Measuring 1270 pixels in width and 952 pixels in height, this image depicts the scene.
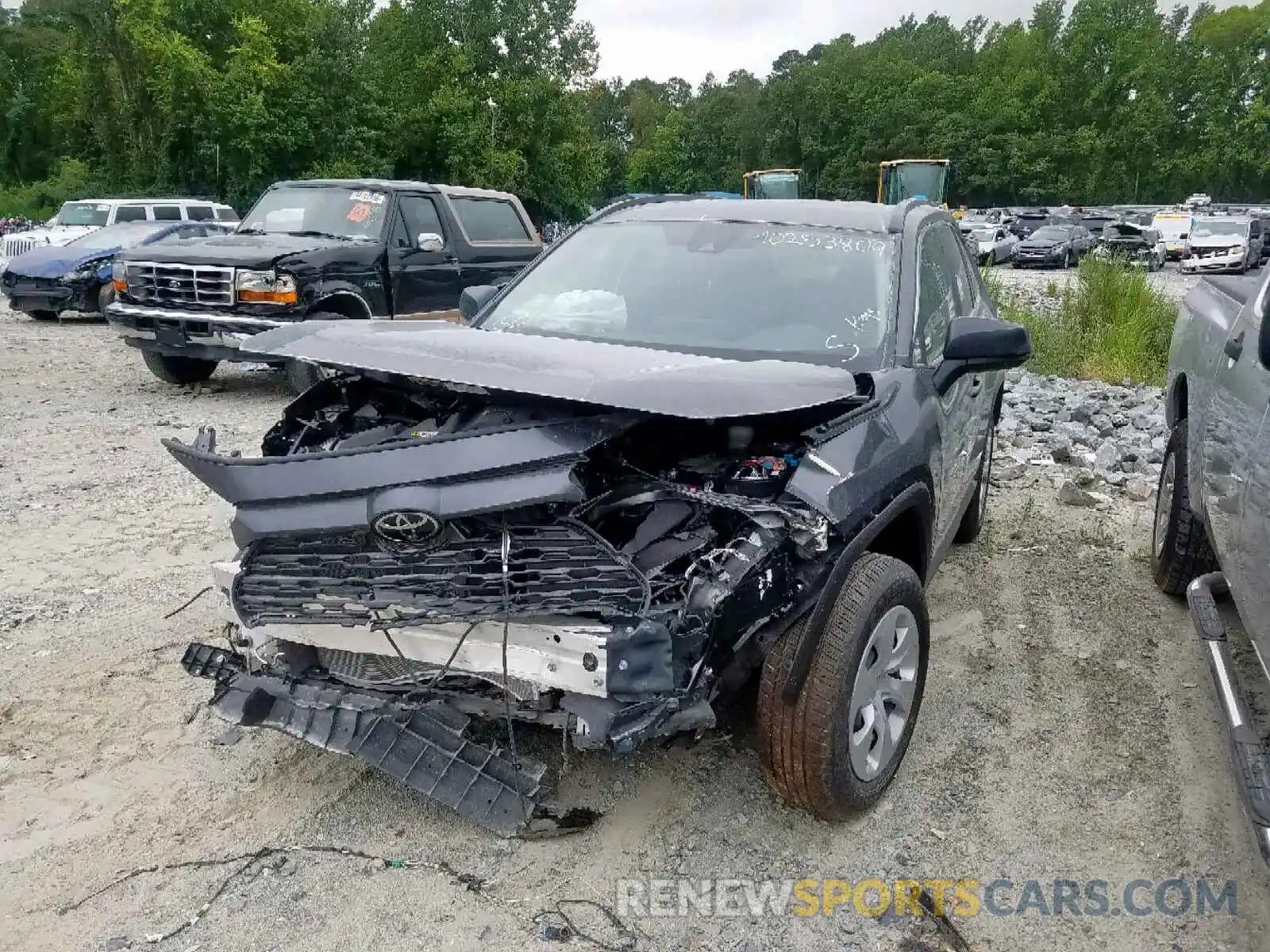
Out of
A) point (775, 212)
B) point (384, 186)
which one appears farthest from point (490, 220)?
point (775, 212)

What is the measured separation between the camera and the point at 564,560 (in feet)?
8.80

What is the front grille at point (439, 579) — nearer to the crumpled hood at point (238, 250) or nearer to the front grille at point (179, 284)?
the crumpled hood at point (238, 250)

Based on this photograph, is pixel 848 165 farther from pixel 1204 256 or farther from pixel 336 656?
pixel 336 656

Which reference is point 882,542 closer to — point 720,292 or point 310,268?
point 720,292

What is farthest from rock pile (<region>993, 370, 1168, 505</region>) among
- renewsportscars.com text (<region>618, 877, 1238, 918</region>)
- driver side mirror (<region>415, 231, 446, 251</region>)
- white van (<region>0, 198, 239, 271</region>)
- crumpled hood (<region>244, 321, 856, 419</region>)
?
white van (<region>0, 198, 239, 271</region>)

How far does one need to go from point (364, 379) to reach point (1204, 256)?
30826 mm

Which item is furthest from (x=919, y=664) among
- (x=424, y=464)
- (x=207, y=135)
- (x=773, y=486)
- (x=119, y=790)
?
(x=207, y=135)

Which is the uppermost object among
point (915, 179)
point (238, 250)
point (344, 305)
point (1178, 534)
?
point (915, 179)

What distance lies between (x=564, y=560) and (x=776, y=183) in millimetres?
36565

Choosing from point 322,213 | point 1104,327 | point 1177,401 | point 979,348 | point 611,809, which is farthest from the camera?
point 1104,327

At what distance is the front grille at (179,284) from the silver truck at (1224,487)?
7185mm

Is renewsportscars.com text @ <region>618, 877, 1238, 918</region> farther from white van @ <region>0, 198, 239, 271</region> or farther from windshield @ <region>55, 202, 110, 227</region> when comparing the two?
windshield @ <region>55, 202, 110, 227</region>

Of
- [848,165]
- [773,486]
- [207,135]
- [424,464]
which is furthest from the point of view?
[848,165]

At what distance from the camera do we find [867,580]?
3.04 meters
